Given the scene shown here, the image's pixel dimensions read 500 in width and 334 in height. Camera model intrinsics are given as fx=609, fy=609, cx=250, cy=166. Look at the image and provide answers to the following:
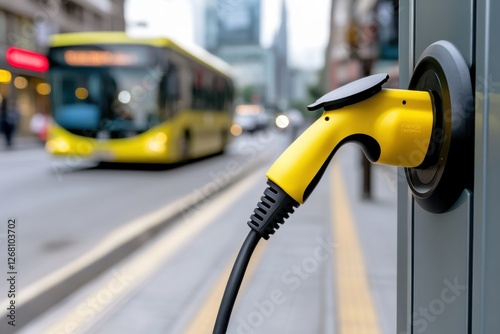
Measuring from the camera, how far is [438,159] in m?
1.09

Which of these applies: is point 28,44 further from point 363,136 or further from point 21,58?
point 363,136

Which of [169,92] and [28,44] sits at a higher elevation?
[28,44]

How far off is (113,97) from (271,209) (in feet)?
39.4

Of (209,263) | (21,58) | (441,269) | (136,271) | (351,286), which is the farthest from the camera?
(21,58)

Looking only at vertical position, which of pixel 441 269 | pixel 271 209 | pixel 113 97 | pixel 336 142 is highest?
pixel 113 97

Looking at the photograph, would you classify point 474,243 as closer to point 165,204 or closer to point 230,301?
point 230,301

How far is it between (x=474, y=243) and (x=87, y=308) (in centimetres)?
319

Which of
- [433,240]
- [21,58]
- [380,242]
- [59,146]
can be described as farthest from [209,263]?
[21,58]

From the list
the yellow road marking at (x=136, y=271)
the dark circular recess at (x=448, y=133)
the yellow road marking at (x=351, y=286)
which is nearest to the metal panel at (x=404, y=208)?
the dark circular recess at (x=448, y=133)

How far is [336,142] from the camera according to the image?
1101mm

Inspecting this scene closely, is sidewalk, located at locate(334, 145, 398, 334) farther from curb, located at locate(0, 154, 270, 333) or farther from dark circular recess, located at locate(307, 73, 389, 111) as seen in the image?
dark circular recess, located at locate(307, 73, 389, 111)

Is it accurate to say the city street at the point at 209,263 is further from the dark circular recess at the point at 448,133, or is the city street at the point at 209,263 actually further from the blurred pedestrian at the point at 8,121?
the blurred pedestrian at the point at 8,121

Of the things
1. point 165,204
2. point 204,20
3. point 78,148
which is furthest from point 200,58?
point 204,20

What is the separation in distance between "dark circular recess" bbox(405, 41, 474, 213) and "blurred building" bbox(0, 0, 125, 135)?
2668 centimetres
